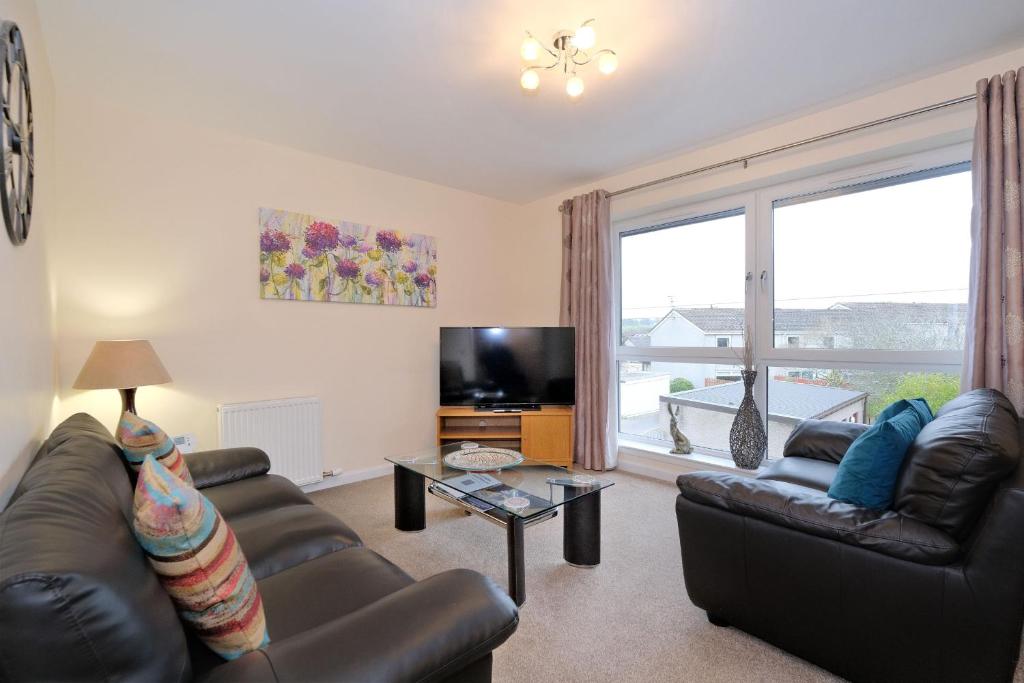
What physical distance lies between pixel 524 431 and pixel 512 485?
4.79 feet

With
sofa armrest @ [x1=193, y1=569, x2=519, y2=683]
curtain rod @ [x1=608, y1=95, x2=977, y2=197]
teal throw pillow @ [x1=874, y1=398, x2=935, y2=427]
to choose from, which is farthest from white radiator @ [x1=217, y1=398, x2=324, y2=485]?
teal throw pillow @ [x1=874, y1=398, x2=935, y2=427]

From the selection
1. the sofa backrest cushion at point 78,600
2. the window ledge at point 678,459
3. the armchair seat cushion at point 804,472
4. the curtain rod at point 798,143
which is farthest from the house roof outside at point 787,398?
the sofa backrest cushion at point 78,600

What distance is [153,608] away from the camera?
751mm

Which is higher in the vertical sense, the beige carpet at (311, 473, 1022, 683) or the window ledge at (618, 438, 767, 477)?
the window ledge at (618, 438, 767, 477)

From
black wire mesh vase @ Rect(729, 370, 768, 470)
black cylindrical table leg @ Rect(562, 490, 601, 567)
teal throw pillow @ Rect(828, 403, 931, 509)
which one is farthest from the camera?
black wire mesh vase @ Rect(729, 370, 768, 470)

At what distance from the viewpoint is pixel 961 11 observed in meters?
1.92

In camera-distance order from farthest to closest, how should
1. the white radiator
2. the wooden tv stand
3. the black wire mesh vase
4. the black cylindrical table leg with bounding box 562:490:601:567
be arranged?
the wooden tv stand → the black wire mesh vase → the white radiator → the black cylindrical table leg with bounding box 562:490:601:567

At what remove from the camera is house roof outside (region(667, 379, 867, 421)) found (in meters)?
2.99

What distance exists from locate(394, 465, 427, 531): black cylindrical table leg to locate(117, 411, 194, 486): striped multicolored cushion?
1.21 metres

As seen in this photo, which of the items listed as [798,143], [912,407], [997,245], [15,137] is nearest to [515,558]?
→ [912,407]

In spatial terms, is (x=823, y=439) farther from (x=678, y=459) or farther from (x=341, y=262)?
(x=341, y=262)

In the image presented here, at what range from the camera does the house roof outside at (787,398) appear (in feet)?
9.82

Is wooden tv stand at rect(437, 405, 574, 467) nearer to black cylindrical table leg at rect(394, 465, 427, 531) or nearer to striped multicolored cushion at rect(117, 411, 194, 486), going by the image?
black cylindrical table leg at rect(394, 465, 427, 531)

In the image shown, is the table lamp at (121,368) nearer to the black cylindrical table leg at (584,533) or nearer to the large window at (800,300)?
the black cylindrical table leg at (584,533)
